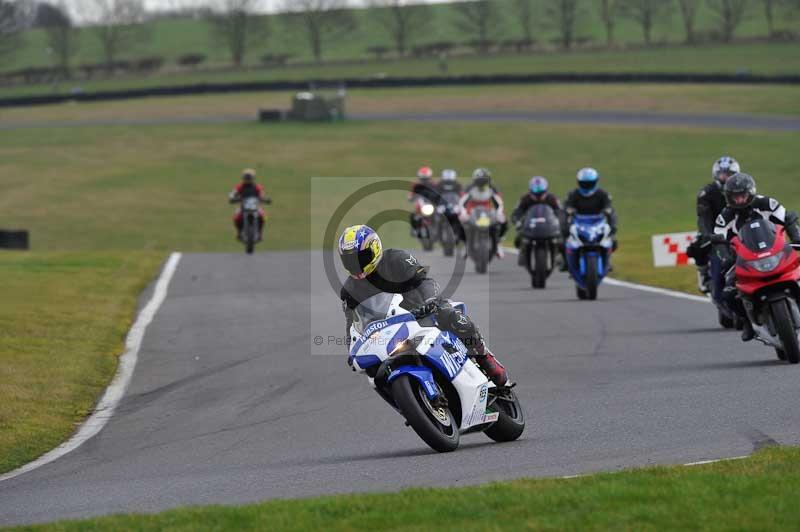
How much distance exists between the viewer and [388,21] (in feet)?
369

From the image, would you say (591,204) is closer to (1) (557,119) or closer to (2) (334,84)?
(1) (557,119)

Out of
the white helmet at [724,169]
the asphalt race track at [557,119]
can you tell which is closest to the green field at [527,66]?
the asphalt race track at [557,119]

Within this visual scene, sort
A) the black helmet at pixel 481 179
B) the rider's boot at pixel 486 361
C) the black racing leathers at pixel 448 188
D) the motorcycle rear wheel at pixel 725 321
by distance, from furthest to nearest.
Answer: the black racing leathers at pixel 448 188 → the black helmet at pixel 481 179 → the motorcycle rear wheel at pixel 725 321 → the rider's boot at pixel 486 361

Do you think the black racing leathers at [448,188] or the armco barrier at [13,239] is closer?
the black racing leathers at [448,188]

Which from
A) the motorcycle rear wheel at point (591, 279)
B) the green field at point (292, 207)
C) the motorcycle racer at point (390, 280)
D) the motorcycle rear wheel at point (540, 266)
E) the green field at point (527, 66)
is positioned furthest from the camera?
the green field at point (527, 66)

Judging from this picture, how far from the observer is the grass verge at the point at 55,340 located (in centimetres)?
1132

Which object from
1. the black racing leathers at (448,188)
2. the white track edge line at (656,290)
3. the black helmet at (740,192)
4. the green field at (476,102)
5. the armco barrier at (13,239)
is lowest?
the armco barrier at (13,239)

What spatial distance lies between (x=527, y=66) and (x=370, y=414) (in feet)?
234

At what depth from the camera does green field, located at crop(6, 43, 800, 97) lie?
73688 millimetres

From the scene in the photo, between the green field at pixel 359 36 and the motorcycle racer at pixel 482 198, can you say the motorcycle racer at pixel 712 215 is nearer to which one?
the motorcycle racer at pixel 482 198

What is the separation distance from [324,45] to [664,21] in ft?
93.2

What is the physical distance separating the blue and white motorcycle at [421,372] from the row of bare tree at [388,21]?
283 feet

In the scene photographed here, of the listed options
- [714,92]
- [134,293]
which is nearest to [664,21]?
[714,92]

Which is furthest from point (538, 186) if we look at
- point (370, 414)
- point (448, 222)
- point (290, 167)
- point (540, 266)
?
point (290, 167)
